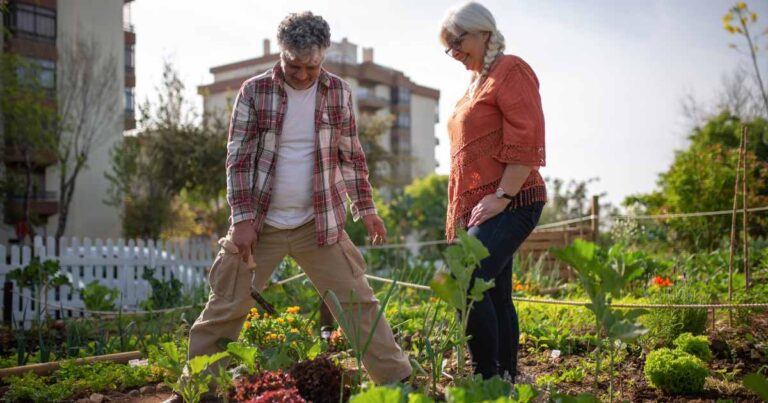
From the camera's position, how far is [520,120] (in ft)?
7.79

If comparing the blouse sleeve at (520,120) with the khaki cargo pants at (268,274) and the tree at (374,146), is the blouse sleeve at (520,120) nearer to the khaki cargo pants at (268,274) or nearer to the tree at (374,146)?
the khaki cargo pants at (268,274)

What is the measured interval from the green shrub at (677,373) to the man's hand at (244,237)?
1621 millimetres

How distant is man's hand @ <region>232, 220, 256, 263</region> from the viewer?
2502mm

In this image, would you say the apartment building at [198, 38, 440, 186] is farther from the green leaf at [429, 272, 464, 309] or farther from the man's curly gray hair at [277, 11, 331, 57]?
the green leaf at [429, 272, 464, 309]

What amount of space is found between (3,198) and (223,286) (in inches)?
754

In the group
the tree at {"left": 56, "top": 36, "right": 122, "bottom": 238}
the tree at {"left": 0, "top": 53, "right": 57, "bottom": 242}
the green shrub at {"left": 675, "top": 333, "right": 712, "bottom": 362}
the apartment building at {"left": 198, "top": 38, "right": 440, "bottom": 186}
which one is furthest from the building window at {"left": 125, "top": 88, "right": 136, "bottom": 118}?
the green shrub at {"left": 675, "top": 333, "right": 712, "bottom": 362}

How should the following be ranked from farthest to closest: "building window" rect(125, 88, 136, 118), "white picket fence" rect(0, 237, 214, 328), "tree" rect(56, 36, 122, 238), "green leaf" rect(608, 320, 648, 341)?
Result: "building window" rect(125, 88, 136, 118), "tree" rect(56, 36, 122, 238), "white picket fence" rect(0, 237, 214, 328), "green leaf" rect(608, 320, 648, 341)

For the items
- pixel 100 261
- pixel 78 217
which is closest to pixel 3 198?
pixel 78 217

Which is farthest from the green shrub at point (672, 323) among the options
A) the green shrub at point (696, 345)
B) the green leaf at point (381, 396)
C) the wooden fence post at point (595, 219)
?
the wooden fence post at point (595, 219)

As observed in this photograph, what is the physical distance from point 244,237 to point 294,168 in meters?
0.31

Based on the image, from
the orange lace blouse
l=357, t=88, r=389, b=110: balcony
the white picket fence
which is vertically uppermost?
l=357, t=88, r=389, b=110: balcony

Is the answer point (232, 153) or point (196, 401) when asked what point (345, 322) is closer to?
point (196, 401)

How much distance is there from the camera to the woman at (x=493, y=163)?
7.84 feet

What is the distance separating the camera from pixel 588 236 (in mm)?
7750
